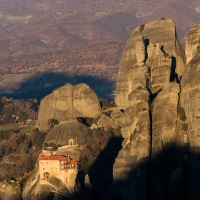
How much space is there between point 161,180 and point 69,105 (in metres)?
33.0

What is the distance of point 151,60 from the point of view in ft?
252

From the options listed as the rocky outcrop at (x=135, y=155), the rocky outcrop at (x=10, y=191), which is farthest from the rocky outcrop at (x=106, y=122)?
the rocky outcrop at (x=10, y=191)

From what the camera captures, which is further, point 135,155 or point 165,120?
point 135,155

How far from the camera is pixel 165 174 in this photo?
6234 centimetres

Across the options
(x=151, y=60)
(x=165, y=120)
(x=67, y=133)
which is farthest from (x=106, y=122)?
(x=165, y=120)

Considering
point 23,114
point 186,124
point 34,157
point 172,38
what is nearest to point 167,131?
point 186,124

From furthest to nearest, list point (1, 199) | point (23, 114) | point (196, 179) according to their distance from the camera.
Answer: point (23, 114) < point (1, 199) < point (196, 179)

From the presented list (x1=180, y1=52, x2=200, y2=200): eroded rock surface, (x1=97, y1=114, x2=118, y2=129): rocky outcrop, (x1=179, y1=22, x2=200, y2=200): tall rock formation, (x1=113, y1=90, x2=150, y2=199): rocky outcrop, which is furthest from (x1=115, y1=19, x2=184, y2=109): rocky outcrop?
(x1=180, y1=52, x2=200, y2=200): eroded rock surface

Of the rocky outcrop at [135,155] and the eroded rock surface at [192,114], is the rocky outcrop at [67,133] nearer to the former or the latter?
the rocky outcrop at [135,155]

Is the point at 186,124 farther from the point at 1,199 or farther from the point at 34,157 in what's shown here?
the point at 34,157

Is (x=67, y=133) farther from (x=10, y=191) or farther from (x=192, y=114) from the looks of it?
(x=192, y=114)

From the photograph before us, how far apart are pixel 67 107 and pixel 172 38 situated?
16.4m

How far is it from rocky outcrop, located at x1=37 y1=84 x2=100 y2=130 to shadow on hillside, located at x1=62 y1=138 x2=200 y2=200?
26.4 metres

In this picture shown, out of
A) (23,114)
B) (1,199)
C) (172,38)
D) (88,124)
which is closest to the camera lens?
(1,199)
